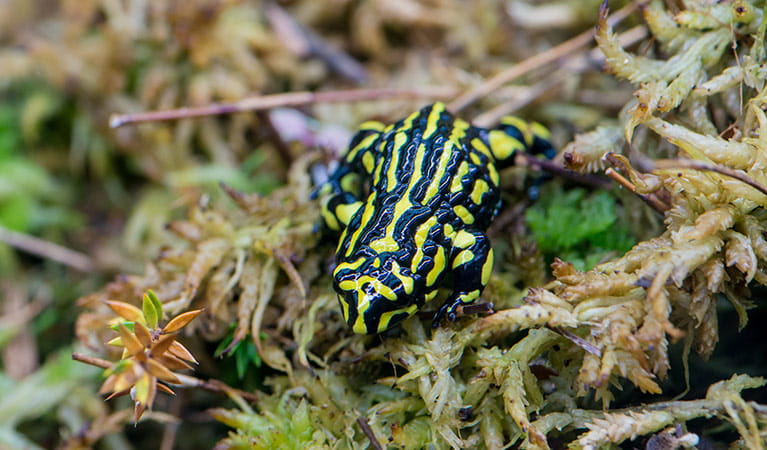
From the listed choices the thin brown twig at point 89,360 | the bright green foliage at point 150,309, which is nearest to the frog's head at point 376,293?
the bright green foliage at point 150,309

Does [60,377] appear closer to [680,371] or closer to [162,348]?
[162,348]

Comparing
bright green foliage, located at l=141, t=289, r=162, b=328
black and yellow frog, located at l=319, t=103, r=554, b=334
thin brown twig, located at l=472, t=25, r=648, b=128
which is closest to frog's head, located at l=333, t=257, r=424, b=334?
black and yellow frog, located at l=319, t=103, r=554, b=334

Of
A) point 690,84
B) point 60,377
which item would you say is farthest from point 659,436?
point 60,377

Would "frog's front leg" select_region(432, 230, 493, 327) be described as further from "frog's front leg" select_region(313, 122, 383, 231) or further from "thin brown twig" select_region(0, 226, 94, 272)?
"thin brown twig" select_region(0, 226, 94, 272)

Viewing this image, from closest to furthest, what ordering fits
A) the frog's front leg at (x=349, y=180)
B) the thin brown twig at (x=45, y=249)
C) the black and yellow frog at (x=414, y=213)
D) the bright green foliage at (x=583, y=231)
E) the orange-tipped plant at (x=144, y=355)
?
the orange-tipped plant at (x=144, y=355)
the black and yellow frog at (x=414, y=213)
the bright green foliage at (x=583, y=231)
the frog's front leg at (x=349, y=180)
the thin brown twig at (x=45, y=249)

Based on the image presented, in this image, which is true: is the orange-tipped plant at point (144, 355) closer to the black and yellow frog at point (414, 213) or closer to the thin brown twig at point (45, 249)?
the black and yellow frog at point (414, 213)

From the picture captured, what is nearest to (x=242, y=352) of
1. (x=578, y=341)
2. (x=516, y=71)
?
(x=578, y=341)

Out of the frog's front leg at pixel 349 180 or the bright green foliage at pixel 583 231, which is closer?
the bright green foliage at pixel 583 231
